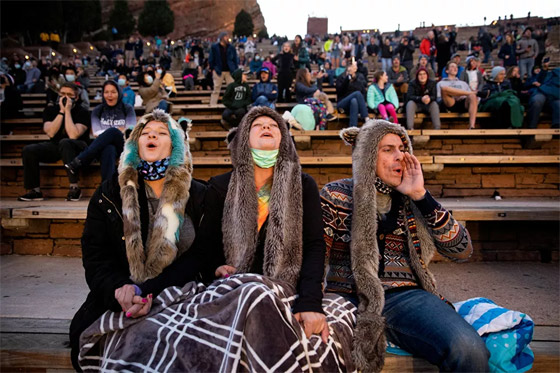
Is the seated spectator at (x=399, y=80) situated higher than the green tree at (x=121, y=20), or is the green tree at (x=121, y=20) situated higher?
the green tree at (x=121, y=20)

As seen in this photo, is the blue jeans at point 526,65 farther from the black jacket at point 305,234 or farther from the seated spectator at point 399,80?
the black jacket at point 305,234

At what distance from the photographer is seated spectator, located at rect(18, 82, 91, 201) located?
4.52 m

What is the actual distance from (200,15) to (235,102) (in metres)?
47.9

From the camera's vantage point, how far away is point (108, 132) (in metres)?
4.56

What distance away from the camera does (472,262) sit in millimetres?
3826

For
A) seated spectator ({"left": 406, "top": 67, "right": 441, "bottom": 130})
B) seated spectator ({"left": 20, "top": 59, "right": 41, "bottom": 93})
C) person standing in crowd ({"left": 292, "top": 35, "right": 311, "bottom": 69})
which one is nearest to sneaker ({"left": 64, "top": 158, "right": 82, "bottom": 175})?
seated spectator ({"left": 406, "top": 67, "right": 441, "bottom": 130})

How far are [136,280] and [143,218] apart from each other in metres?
0.34

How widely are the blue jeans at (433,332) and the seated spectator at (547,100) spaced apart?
517cm

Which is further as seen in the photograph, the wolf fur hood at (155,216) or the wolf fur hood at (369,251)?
the wolf fur hood at (155,216)

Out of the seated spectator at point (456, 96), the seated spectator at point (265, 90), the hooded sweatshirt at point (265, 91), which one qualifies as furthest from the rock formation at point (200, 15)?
the seated spectator at point (456, 96)

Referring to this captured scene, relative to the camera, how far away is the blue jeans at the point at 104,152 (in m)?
4.49

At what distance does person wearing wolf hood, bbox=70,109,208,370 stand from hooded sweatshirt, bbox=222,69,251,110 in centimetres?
438

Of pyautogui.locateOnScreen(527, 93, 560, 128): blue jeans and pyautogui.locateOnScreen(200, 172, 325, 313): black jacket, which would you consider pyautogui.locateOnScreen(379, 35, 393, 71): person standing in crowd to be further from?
pyautogui.locateOnScreen(200, 172, 325, 313): black jacket

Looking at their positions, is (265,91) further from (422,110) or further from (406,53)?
(406,53)
